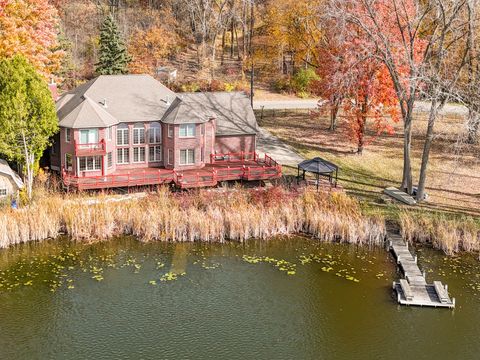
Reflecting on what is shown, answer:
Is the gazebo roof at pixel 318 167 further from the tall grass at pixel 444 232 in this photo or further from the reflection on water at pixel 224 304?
the reflection on water at pixel 224 304

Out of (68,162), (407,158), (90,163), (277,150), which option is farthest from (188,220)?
(277,150)

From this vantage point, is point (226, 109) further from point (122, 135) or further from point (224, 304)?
point (224, 304)

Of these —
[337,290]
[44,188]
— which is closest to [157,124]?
[44,188]

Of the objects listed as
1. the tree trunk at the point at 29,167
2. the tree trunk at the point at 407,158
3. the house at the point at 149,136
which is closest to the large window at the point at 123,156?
the house at the point at 149,136

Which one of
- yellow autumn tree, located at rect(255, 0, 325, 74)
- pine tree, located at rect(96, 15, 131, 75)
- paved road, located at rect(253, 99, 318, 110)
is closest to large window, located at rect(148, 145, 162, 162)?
yellow autumn tree, located at rect(255, 0, 325, 74)

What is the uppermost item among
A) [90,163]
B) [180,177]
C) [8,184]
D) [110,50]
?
[110,50]

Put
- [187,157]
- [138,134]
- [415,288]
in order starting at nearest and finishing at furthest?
[415,288] < [138,134] < [187,157]
